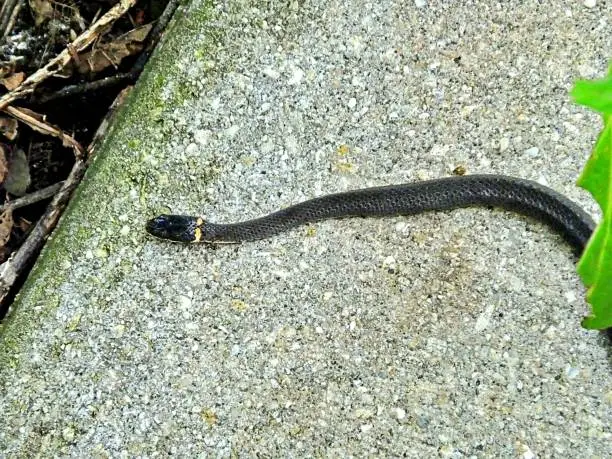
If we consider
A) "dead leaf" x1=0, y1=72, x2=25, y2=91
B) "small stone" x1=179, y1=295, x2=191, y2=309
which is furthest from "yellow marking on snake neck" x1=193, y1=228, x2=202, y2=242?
"dead leaf" x1=0, y1=72, x2=25, y2=91

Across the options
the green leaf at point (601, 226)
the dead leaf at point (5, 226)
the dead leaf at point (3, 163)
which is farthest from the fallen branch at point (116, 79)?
the green leaf at point (601, 226)

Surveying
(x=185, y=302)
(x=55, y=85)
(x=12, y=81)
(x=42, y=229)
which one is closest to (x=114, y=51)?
(x=55, y=85)

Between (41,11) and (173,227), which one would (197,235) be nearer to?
(173,227)

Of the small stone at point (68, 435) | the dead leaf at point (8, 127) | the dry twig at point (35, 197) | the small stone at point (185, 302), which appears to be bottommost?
the small stone at point (68, 435)

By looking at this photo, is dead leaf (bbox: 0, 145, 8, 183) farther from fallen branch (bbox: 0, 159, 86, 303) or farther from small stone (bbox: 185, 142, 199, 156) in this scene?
small stone (bbox: 185, 142, 199, 156)

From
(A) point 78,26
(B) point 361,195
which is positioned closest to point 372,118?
(B) point 361,195

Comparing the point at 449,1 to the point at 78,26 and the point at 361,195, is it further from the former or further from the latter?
the point at 78,26

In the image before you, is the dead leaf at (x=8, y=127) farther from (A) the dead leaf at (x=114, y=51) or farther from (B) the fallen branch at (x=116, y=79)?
(A) the dead leaf at (x=114, y=51)
